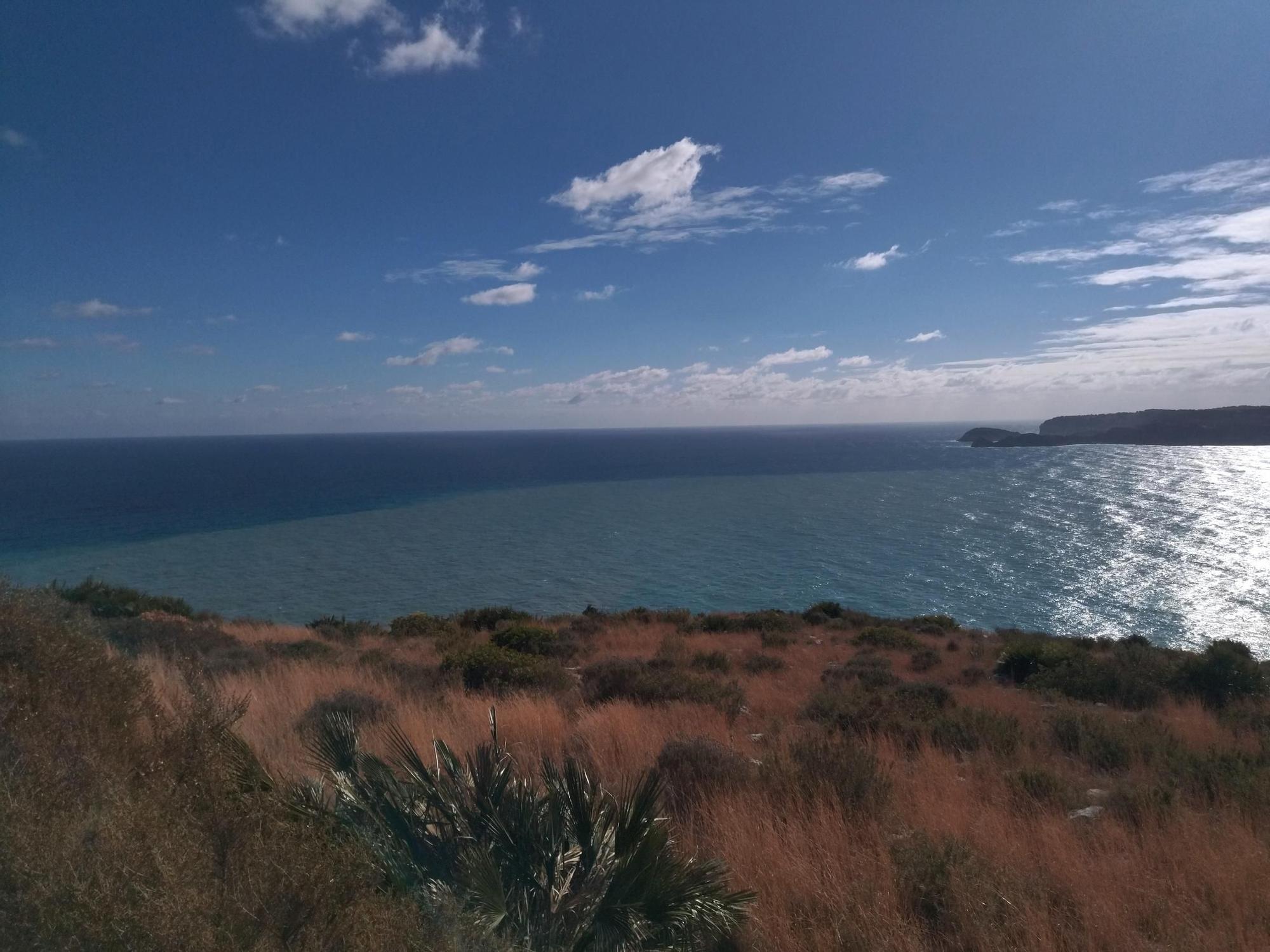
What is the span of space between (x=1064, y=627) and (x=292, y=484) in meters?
78.8

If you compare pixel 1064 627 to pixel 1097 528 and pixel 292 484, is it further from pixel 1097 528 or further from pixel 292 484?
pixel 292 484

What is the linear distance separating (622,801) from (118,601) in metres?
22.7

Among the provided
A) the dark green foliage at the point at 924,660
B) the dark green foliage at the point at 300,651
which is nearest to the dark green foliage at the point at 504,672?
the dark green foliage at the point at 300,651

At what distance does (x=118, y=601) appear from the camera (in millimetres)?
19922

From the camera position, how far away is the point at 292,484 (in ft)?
262

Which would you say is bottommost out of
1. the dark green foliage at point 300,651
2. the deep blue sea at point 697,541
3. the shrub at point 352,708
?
the deep blue sea at point 697,541

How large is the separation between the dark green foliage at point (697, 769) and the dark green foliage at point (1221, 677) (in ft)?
31.5

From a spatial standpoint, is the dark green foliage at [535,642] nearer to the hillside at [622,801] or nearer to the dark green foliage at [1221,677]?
the hillside at [622,801]

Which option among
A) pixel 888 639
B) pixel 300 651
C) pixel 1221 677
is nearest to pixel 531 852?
pixel 300 651

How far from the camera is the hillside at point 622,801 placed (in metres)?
2.03

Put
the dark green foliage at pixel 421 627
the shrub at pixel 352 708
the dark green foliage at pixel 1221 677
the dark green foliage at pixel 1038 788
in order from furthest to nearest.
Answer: the dark green foliage at pixel 421 627
the dark green foliage at pixel 1221 677
the shrub at pixel 352 708
the dark green foliage at pixel 1038 788

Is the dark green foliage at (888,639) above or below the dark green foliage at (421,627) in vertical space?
below

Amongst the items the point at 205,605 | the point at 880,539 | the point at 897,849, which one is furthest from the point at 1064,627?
the point at 205,605

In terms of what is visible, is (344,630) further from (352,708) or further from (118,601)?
(352,708)
